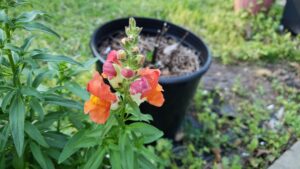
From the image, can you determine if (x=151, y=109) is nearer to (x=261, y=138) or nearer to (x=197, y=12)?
(x=261, y=138)

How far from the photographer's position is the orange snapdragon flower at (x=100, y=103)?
1.46 meters

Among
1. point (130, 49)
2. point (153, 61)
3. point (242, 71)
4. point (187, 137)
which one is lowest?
point (187, 137)

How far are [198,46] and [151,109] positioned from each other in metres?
0.65

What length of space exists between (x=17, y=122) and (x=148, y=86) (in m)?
0.52

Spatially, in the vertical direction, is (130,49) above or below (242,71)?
above

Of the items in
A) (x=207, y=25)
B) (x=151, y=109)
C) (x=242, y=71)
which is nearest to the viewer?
(x=151, y=109)

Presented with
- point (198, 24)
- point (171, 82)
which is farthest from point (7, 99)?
point (198, 24)

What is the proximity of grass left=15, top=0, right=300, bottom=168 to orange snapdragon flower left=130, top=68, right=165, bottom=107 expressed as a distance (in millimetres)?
1400

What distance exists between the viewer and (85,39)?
3.91m

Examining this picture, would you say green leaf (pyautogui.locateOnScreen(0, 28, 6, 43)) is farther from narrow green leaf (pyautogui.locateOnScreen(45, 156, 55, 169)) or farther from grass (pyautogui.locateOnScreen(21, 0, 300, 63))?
grass (pyautogui.locateOnScreen(21, 0, 300, 63))

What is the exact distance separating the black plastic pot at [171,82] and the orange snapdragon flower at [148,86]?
1185 mm

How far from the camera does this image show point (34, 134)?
169 cm

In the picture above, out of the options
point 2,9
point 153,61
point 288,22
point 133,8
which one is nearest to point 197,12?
point 133,8

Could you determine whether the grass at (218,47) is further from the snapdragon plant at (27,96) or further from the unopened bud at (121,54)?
the unopened bud at (121,54)
